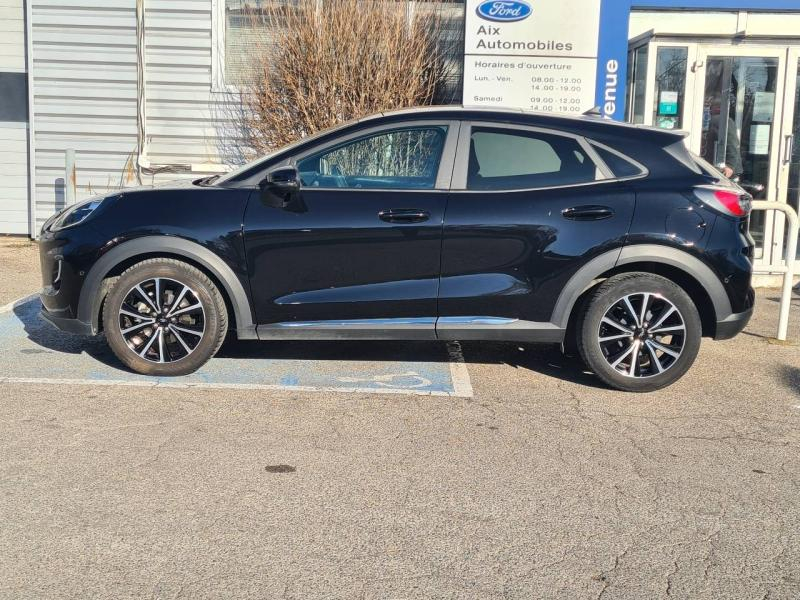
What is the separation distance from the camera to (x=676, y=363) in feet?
18.9

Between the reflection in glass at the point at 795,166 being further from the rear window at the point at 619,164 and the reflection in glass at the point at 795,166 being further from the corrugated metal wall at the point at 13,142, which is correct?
the corrugated metal wall at the point at 13,142

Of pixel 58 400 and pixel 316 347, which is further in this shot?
pixel 316 347

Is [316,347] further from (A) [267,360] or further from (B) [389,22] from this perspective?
(B) [389,22]

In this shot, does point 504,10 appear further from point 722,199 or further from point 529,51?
point 722,199

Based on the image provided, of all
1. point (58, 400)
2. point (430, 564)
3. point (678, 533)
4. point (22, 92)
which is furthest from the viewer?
point (22, 92)

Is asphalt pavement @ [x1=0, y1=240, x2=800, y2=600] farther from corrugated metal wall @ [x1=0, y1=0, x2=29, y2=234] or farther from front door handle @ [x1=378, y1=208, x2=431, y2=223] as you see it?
corrugated metal wall @ [x1=0, y1=0, x2=29, y2=234]

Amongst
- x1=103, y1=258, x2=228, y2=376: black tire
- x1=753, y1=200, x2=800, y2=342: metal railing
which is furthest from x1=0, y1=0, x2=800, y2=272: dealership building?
x1=103, y1=258, x2=228, y2=376: black tire

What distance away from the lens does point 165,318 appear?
5.84 meters

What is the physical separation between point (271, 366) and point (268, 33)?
5731mm

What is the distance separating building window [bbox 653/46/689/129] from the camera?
32.9 feet

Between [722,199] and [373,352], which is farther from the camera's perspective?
[373,352]

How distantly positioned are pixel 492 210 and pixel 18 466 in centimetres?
304

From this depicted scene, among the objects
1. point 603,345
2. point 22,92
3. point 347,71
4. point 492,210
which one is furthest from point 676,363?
point 22,92

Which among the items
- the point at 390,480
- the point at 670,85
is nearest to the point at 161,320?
the point at 390,480
